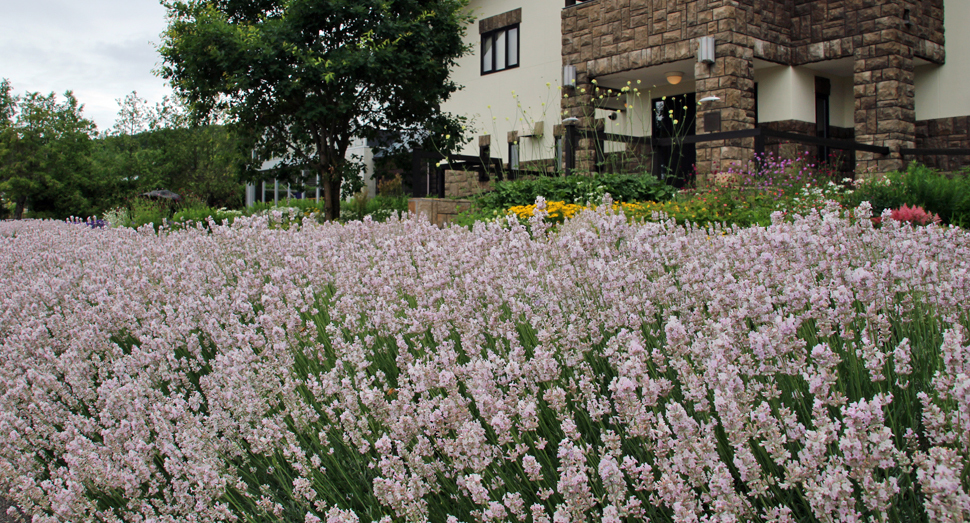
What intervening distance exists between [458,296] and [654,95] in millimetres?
13659

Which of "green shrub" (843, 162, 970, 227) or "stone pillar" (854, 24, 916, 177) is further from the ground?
"stone pillar" (854, 24, 916, 177)

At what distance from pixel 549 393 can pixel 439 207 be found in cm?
927

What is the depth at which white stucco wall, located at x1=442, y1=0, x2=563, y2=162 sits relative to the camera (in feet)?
51.6

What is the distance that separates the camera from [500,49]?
1730 centimetres

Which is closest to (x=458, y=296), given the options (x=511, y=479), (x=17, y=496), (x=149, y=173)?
(x=511, y=479)

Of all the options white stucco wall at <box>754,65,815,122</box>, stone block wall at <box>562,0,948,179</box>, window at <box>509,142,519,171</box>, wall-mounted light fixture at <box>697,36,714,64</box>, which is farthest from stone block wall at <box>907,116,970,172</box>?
window at <box>509,142,519,171</box>

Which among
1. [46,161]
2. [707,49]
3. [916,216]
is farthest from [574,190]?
[46,161]

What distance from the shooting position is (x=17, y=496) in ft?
7.77

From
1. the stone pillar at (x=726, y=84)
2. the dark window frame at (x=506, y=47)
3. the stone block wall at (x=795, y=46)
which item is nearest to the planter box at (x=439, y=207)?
the stone block wall at (x=795, y=46)

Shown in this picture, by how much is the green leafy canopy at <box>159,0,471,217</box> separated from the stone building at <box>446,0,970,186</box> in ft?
9.90

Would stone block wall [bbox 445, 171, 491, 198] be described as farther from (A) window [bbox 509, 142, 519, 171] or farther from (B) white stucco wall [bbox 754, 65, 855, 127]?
(B) white stucco wall [bbox 754, 65, 855, 127]

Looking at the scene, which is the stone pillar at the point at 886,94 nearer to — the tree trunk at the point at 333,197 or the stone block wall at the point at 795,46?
the stone block wall at the point at 795,46

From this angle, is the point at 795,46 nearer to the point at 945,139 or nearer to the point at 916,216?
the point at 945,139

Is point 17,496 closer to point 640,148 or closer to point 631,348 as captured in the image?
point 631,348
